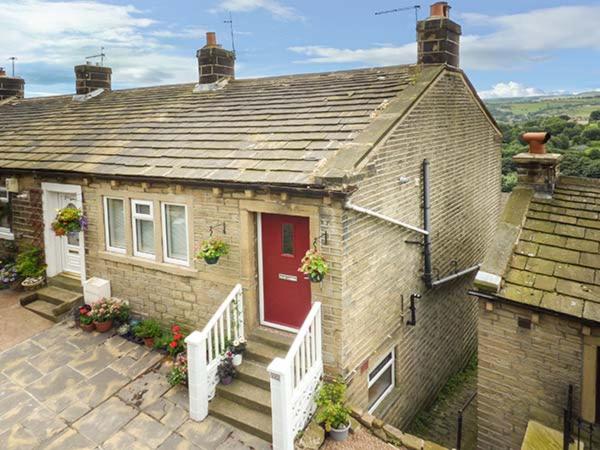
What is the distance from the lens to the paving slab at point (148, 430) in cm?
650

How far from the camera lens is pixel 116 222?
32.5ft

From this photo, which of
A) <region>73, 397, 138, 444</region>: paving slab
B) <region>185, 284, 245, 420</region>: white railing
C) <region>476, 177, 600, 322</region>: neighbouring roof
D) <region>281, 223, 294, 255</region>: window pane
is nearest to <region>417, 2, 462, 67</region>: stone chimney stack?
<region>476, 177, 600, 322</region>: neighbouring roof

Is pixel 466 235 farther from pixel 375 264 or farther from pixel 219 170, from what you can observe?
pixel 219 170

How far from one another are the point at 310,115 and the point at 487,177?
667 centimetres

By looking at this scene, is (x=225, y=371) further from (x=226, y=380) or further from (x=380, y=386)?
(x=380, y=386)

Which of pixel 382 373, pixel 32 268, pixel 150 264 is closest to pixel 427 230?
pixel 382 373

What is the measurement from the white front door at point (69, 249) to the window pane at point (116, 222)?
4.65 ft

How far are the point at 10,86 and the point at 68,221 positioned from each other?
1496 centimetres

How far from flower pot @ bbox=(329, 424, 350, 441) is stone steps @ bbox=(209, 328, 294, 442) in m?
0.92

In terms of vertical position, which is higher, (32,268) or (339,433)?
(32,268)

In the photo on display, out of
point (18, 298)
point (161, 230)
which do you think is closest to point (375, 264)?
point (161, 230)

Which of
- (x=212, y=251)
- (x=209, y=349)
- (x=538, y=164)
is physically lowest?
(x=209, y=349)

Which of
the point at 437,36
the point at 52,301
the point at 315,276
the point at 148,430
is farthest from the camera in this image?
the point at 52,301

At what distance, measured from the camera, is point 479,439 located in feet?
24.1
